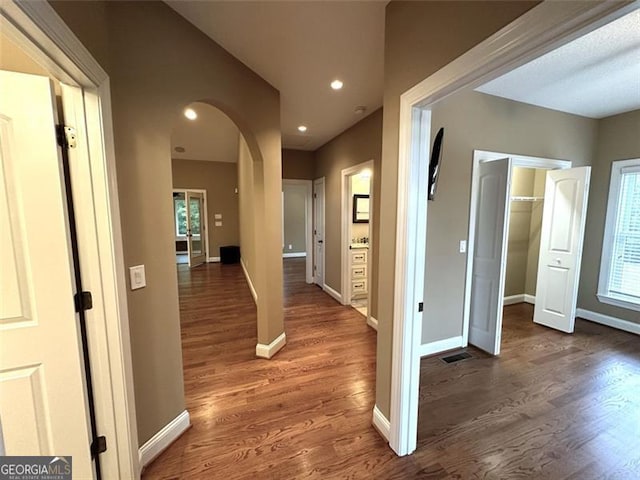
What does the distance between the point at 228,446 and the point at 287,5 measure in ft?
9.18

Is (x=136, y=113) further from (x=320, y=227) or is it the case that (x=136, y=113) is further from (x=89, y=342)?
(x=320, y=227)

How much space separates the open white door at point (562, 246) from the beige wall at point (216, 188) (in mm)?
7204

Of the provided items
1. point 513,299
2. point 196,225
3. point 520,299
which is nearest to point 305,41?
point 513,299

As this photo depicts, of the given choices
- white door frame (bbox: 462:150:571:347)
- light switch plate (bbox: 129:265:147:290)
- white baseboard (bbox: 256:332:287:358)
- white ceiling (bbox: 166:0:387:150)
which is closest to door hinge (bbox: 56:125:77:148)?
light switch plate (bbox: 129:265:147:290)

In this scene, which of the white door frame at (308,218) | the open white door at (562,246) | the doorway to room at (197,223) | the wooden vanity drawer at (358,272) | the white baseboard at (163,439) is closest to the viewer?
the white baseboard at (163,439)

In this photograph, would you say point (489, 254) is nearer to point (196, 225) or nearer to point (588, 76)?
point (588, 76)

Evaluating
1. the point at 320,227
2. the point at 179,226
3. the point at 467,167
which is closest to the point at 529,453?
the point at 467,167

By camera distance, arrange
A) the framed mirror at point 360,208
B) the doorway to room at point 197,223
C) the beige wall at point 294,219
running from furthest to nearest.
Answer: the beige wall at point 294,219 < the doorway to room at point 197,223 < the framed mirror at point 360,208

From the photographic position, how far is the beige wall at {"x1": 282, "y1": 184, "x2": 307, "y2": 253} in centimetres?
900

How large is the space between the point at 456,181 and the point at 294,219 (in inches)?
269

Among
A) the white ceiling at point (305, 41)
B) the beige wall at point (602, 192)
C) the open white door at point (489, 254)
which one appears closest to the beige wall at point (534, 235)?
the beige wall at point (602, 192)

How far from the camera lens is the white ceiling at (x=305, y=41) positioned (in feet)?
5.30

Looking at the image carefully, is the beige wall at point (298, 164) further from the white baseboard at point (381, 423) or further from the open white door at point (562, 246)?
the white baseboard at point (381, 423)

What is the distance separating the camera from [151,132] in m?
1.51
